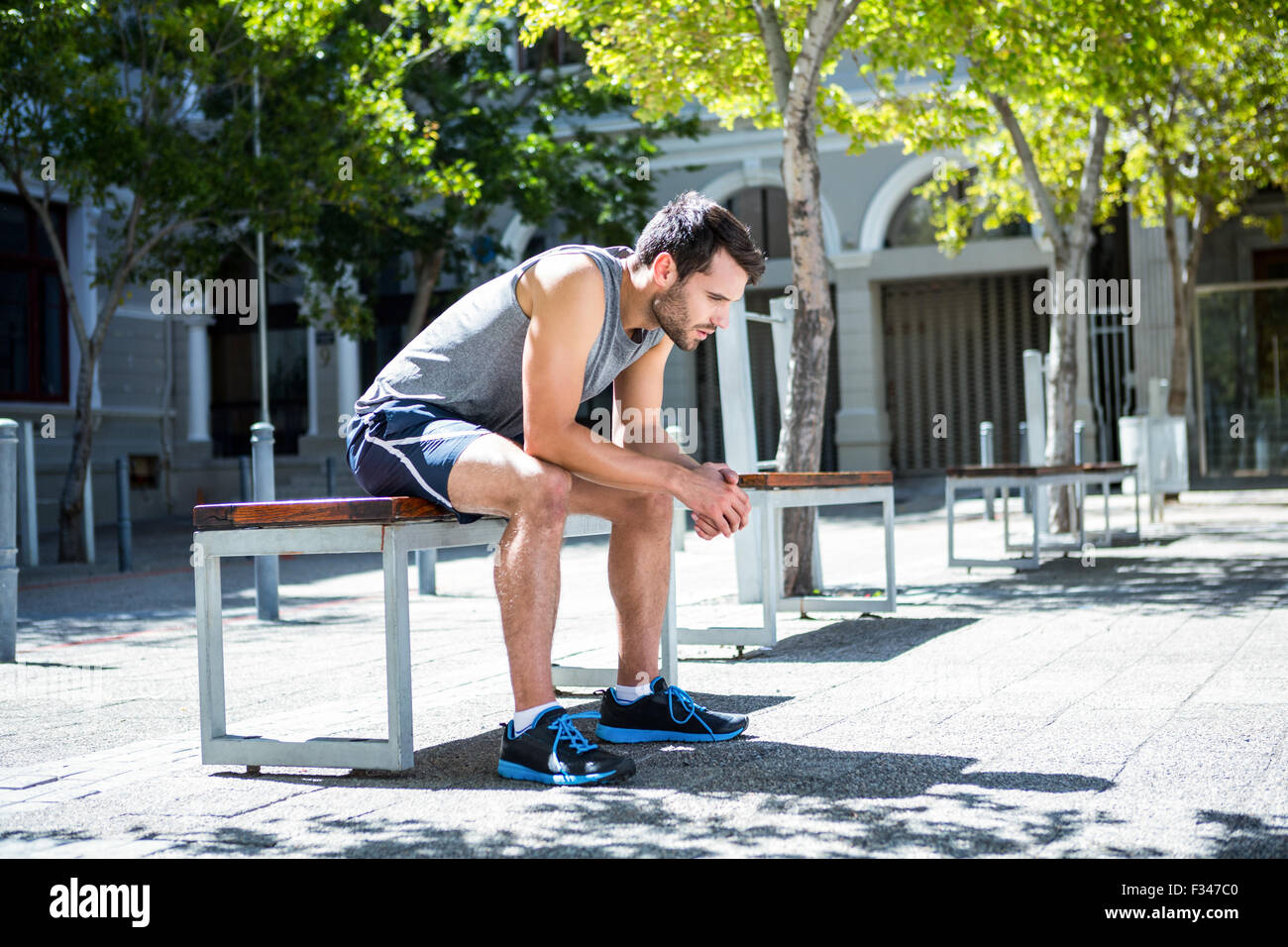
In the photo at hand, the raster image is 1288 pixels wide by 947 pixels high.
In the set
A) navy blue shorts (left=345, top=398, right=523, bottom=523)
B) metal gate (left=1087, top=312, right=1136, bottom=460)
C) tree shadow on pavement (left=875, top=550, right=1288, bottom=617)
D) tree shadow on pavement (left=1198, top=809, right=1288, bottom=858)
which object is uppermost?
metal gate (left=1087, top=312, right=1136, bottom=460)

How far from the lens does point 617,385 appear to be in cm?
419

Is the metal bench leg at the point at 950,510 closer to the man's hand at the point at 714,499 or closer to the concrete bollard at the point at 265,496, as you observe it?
the concrete bollard at the point at 265,496

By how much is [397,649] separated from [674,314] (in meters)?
1.11

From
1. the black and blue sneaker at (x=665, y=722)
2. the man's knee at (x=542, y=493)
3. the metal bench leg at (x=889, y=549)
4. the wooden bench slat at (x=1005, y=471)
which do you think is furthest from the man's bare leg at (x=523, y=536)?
the wooden bench slat at (x=1005, y=471)

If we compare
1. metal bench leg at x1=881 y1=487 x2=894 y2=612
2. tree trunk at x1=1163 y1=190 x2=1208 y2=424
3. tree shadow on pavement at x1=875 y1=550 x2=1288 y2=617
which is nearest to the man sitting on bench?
metal bench leg at x1=881 y1=487 x2=894 y2=612

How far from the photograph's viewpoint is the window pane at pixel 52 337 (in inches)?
786

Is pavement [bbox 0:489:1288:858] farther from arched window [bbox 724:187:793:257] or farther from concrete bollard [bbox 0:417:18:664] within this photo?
arched window [bbox 724:187:793:257]

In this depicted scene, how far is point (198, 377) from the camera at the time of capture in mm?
25594

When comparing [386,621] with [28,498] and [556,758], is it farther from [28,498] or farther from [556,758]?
[28,498]

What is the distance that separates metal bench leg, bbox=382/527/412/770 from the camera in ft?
11.6

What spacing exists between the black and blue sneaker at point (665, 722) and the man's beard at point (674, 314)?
0.99m
